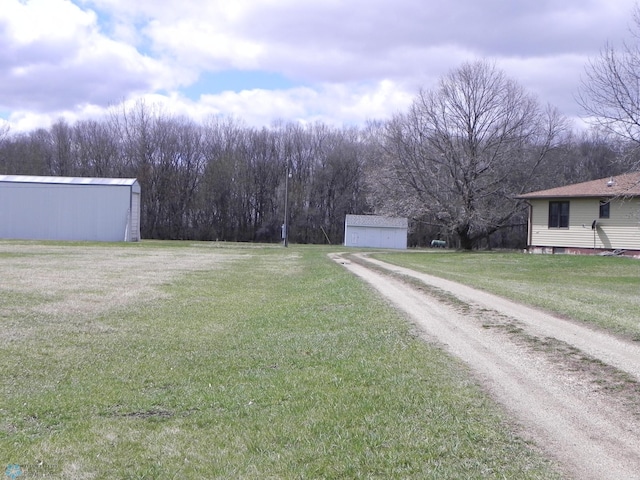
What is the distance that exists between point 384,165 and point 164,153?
3958 cm

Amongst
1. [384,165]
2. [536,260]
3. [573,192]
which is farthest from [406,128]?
[536,260]

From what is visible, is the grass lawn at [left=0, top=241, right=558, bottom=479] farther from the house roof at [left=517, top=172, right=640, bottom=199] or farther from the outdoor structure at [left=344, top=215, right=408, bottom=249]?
the outdoor structure at [left=344, top=215, right=408, bottom=249]

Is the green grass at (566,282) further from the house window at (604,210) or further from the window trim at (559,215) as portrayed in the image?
the house window at (604,210)

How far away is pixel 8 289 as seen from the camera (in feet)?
52.8

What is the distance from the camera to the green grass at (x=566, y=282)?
12250 mm

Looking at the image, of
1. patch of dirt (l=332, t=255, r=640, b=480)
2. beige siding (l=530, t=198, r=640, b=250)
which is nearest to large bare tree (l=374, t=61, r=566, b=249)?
beige siding (l=530, t=198, r=640, b=250)

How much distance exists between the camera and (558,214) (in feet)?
124

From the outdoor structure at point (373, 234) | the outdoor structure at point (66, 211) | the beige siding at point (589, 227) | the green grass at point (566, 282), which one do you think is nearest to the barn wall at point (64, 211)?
the outdoor structure at point (66, 211)

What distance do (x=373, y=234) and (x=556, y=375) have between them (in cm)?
5980

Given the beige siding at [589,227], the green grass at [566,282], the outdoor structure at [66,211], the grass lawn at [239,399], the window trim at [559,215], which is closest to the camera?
the grass lawn at [239,399]

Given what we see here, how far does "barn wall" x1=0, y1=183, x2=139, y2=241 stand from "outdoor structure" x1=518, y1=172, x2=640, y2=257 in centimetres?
3419

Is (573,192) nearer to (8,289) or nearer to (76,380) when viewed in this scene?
(8,289)

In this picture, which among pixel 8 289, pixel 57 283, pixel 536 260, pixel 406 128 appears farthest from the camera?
pixel 406 128

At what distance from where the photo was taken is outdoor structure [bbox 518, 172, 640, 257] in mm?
34406
